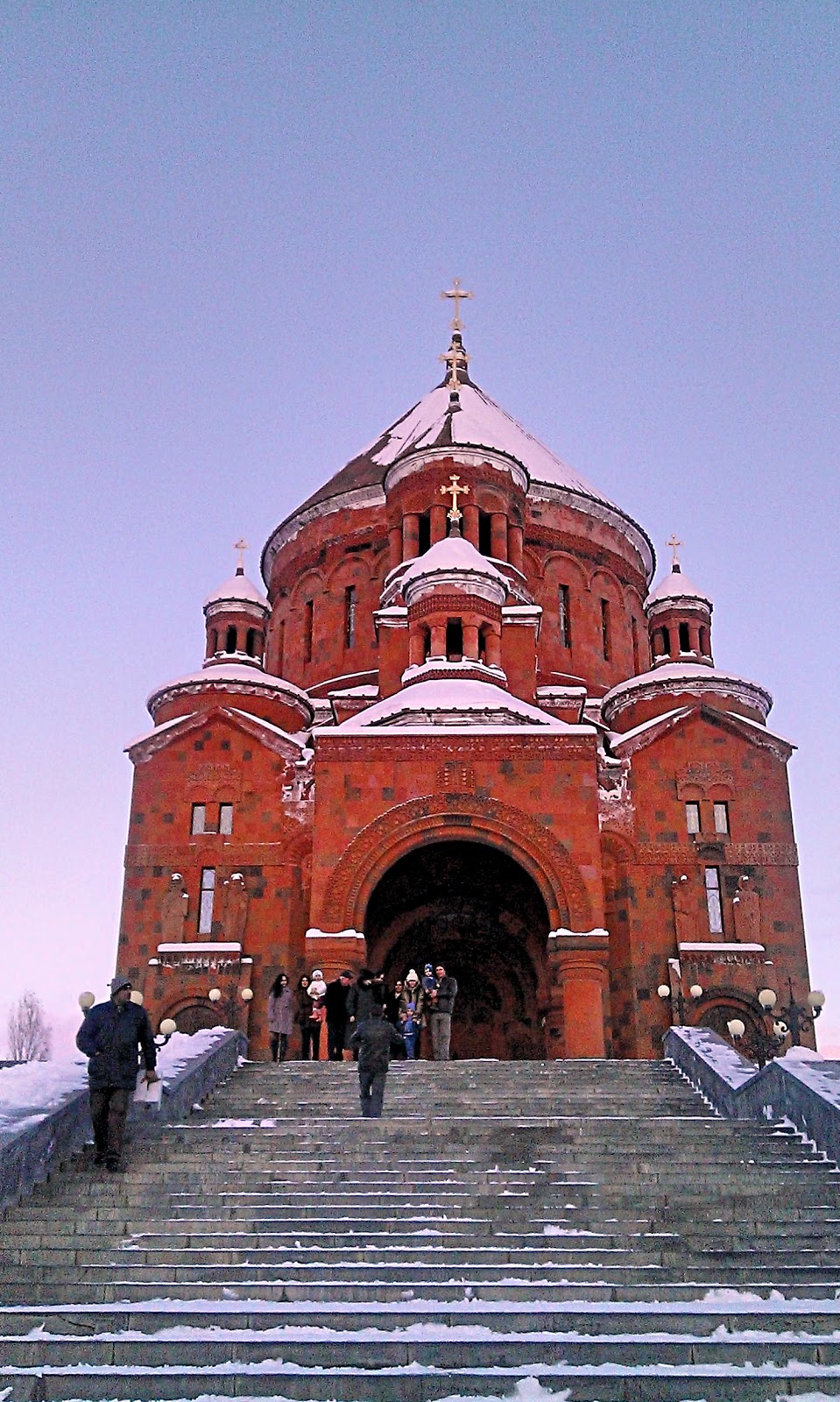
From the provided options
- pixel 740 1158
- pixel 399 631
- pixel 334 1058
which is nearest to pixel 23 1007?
pixel 399 631

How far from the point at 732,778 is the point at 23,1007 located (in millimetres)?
43669

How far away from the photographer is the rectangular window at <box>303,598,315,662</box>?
1101 inches

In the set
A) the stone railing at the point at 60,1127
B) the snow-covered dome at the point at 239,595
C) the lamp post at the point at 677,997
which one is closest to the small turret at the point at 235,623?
the snow-covered dome at the point at 239,595

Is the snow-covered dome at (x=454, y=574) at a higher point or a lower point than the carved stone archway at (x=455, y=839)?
higher

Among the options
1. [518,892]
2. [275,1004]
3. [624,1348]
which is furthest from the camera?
[518,892]

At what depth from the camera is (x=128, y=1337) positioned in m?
6.00

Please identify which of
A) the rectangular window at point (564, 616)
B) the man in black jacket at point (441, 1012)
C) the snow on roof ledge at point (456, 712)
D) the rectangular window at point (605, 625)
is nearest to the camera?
the man in black jacket at point (441, 1012)

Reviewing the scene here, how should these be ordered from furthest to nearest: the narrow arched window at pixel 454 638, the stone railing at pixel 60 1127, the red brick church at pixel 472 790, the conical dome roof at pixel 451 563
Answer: the conical dome roof at pixel 451 563
the narrow arched window at pixel 454 638
the red brick church at pixel 472 790
the stone railing at pixel 60 1127

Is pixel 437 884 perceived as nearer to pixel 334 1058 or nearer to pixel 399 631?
pixel 399 631

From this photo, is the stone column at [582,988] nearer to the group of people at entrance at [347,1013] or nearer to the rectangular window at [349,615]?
the group of people at entrance at [347,1013]

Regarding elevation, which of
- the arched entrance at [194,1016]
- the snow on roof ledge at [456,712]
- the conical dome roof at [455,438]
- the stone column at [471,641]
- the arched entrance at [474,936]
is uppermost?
the conical dome roof at [455,438]

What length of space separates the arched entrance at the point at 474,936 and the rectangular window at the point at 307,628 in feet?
26.4

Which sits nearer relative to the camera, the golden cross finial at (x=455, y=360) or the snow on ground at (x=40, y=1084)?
the snow on ground at (x=40, y=1084)

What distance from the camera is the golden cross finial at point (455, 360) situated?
102ft
